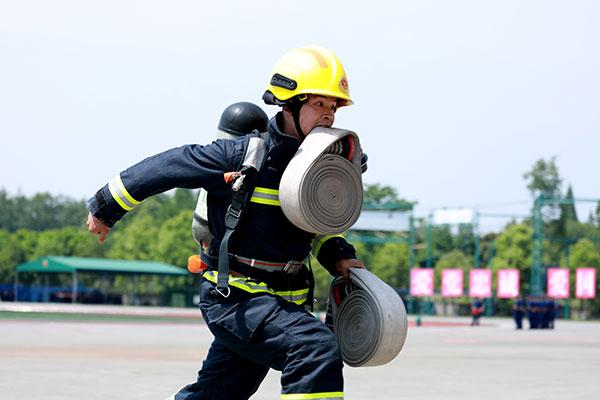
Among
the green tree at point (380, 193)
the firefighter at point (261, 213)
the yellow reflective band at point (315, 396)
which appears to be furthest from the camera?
the green tree at point (380, 193)

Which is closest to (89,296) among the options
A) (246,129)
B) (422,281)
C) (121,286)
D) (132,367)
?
(121,286)

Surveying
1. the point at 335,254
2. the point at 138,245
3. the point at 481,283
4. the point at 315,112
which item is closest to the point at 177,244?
the point at 138,245

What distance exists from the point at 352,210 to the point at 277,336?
69 centimetres

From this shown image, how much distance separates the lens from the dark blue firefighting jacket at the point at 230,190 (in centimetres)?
480

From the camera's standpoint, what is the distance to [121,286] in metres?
90.4

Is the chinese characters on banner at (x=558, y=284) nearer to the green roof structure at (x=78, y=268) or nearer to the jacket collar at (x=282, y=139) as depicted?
the green roof structure at (x=78, y=268)

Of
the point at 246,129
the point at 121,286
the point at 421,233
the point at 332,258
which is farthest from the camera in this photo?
the point at 421,233

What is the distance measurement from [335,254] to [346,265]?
90 millimetres

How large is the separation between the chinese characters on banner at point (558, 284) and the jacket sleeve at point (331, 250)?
→ 4889 cm

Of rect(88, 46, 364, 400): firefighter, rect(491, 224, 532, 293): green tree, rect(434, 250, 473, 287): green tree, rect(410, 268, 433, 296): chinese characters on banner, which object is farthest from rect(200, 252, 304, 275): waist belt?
rect(434, 250, 473, 287): green tree

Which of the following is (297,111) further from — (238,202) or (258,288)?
(258,288)

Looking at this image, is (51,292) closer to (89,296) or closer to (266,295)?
(89,296)

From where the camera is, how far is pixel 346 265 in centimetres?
512

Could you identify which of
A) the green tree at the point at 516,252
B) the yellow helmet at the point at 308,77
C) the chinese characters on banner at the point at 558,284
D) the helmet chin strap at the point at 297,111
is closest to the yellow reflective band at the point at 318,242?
the helmet chin strap at the point at 297,111
